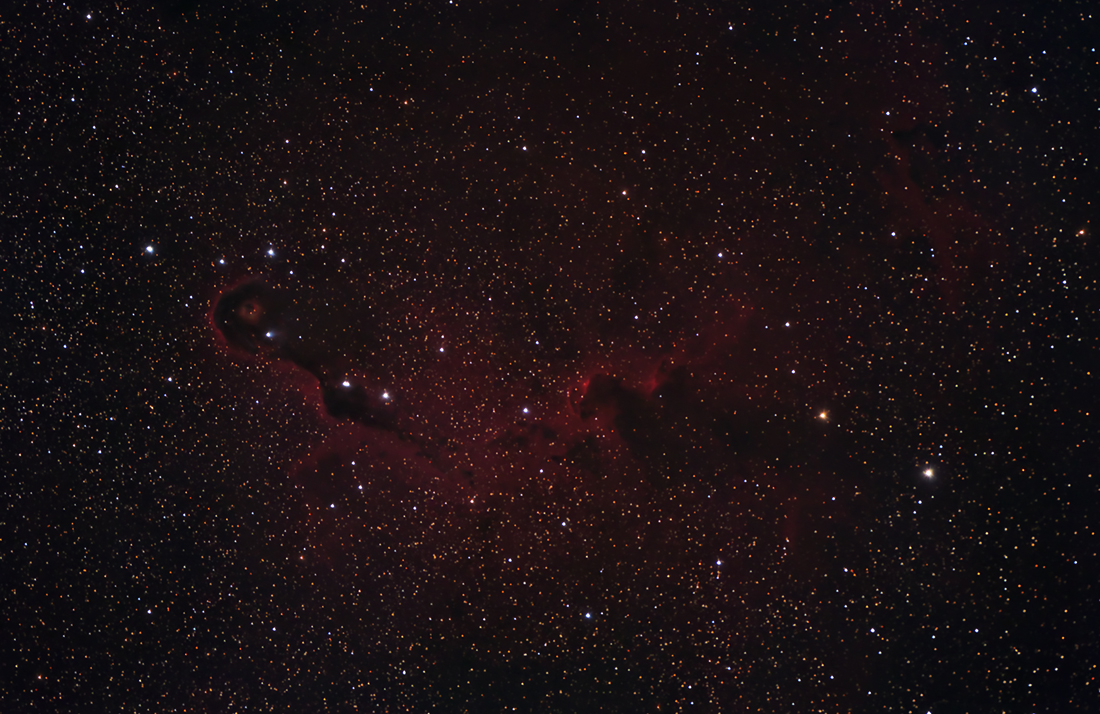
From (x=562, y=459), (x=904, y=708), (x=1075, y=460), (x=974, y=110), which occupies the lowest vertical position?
(x=904, y=708)

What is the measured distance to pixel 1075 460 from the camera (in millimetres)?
866

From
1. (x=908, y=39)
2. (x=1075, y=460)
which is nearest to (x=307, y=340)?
(x=908, y=39)

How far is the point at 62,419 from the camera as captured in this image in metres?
0.91

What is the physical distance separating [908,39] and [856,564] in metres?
0.77

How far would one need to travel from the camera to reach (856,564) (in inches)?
34.3

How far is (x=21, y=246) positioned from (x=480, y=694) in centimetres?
97

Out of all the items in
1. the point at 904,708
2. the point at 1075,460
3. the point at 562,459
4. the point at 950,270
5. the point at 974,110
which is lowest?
the point at 904,708

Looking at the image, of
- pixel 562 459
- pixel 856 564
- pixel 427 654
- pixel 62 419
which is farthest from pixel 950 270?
pixel 62 419

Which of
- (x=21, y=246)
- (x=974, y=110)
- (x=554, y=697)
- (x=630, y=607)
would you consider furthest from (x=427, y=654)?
(x=974, y=110)

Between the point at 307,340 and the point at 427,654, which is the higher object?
the point at 307,340

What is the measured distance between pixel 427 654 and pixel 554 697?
20 centimetres

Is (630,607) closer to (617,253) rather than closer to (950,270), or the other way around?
(617,253)

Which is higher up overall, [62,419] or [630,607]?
[62,419]

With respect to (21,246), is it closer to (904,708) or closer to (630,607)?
(630,607)
